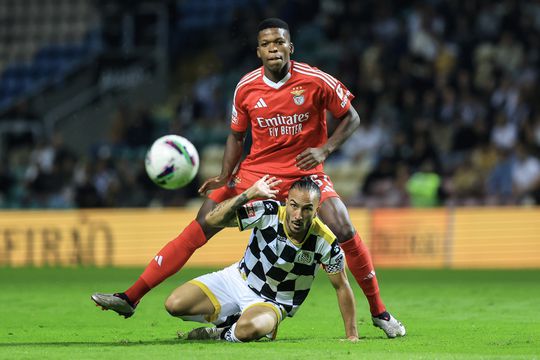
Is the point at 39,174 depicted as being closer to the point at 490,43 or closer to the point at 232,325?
the point at 490,43

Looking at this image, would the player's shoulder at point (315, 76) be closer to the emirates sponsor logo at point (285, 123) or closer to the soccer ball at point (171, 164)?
the emirates sponsor logo at point (285, 123)

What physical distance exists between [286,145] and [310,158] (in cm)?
31

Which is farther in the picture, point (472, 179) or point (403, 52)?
point (403, 52)

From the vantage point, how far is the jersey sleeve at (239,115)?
7996 millimetres

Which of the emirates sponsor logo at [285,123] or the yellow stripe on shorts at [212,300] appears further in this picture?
the emirates sponsor logo at [285,123]

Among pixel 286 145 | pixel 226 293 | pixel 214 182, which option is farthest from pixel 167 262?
pixel 286 145

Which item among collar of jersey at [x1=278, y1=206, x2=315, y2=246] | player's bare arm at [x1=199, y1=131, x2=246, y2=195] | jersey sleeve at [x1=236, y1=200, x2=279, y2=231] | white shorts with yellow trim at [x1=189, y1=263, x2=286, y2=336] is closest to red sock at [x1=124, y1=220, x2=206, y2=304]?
white shorts with yellow trim at [x1=189, y1=263, x2=286, y2=336]

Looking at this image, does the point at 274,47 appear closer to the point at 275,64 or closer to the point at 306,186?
the point at 275,64

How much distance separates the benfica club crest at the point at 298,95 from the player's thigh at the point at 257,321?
1466 mm

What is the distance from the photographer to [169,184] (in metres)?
8.55

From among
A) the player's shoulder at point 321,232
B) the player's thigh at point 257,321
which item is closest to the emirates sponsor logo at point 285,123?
the player's shoulder at point 321,232

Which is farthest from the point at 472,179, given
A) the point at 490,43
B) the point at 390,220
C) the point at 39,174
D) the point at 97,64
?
the point at 97,64

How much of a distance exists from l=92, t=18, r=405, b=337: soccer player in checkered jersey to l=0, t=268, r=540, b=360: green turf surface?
1.41ft

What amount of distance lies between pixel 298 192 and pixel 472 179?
995 cm
